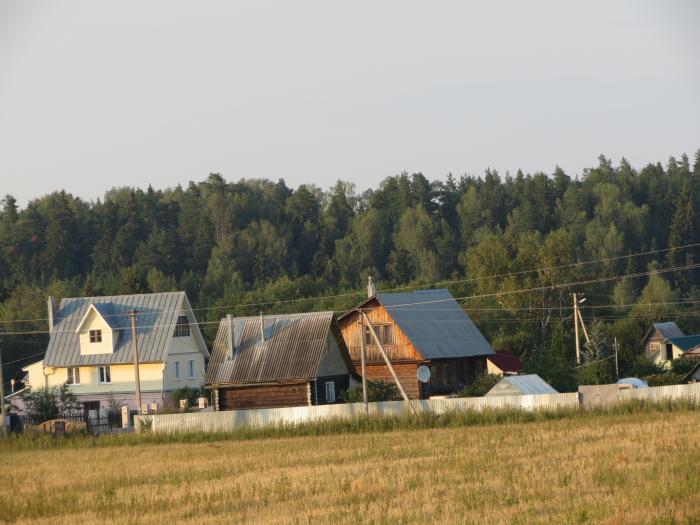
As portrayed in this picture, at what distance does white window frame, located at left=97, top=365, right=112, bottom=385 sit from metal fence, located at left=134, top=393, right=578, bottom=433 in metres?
19.5

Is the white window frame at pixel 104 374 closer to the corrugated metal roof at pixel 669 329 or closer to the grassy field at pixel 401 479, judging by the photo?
the grassy field at pixel 401 479

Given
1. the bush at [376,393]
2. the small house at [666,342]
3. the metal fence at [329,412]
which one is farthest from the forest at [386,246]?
the metal fence at [329,412]

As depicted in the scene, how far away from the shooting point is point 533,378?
2024 inches

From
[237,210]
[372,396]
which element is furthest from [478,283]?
[237,210]

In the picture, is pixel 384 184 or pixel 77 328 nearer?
pixel 77 328

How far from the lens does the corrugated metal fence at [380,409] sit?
40.3 m

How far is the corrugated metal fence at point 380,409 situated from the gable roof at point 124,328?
1867 cm

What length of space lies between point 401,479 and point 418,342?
36.4 meters

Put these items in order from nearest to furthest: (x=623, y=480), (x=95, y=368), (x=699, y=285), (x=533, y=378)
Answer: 1. (x=623, y=480)
2. (x=533, y=378)
3. (x=95, y=368)
4. (x=699, y=285)

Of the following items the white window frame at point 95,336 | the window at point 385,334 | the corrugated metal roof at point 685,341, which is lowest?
the corrugated metal roof at point 685,341

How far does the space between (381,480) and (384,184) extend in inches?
5132

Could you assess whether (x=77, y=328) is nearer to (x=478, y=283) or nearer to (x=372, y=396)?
(x=372, y=396)

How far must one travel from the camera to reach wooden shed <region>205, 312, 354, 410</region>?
55.5 meters

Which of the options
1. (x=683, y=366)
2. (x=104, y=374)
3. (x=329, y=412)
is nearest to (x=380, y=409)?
(x=329, y=412)
